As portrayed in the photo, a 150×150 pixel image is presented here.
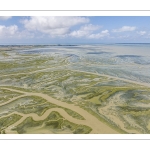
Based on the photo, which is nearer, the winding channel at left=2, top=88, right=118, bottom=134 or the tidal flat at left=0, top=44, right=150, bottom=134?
the winding channel at left=2, top=88, right=118, bottom=134

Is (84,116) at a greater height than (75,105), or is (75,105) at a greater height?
(75,105)

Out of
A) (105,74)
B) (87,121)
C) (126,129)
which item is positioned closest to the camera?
(126,129)

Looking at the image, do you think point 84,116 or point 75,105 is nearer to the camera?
point 84,116

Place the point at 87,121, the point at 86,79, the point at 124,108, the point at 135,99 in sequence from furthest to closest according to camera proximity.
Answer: the point at 86,79
the point at 135,99
the point at 124,108
the point at 87,121

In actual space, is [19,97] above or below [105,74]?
below

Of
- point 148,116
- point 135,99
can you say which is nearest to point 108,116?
point 148,116

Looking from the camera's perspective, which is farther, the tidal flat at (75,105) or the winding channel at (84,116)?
the tidal flat at (75,105)

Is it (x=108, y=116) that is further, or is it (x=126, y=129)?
(x=108, y=116)
